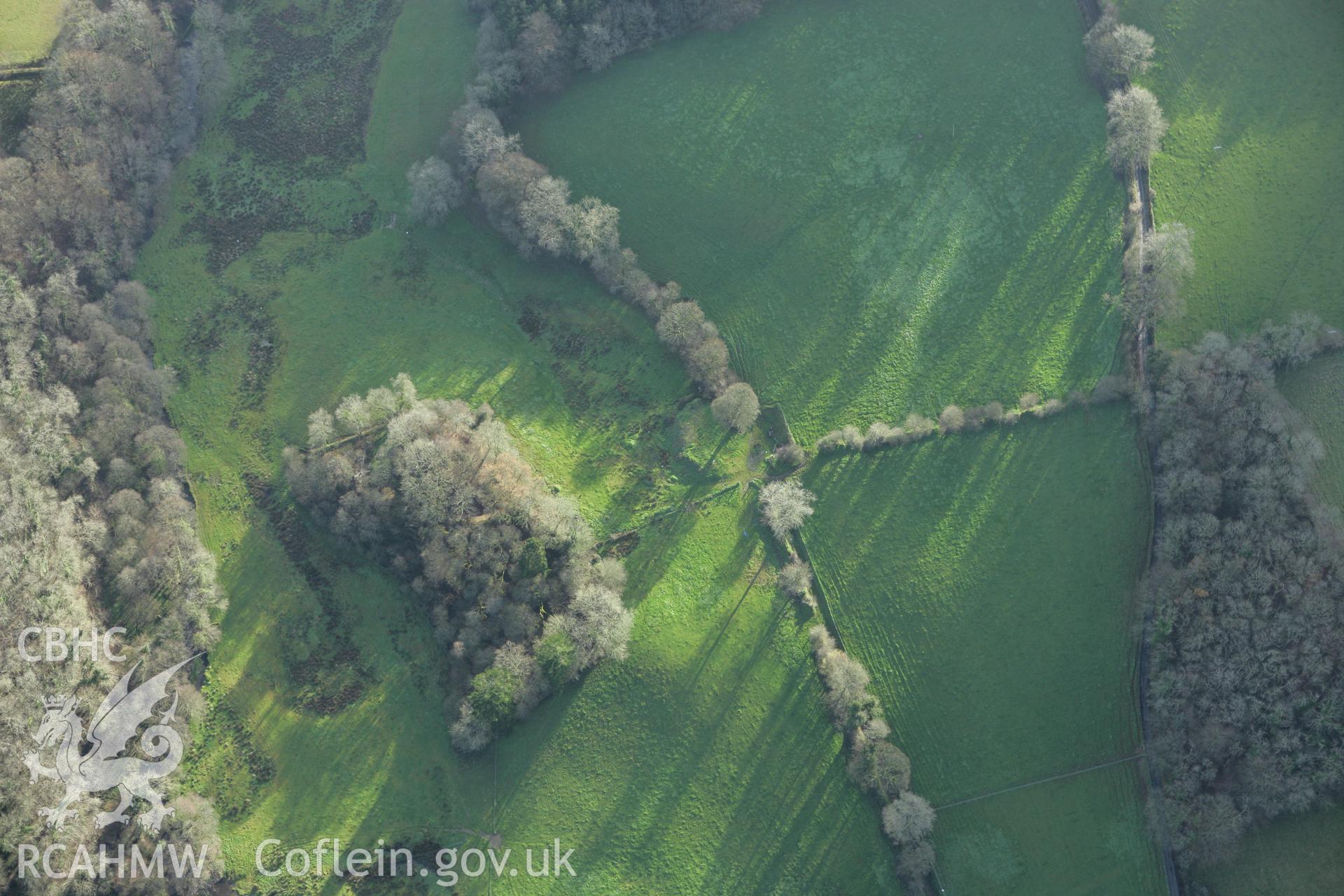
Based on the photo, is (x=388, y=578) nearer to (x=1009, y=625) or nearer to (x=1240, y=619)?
(x=1009, y=625)

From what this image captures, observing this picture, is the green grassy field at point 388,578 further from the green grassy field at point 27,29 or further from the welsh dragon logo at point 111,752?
the green grassy field at point 27,29

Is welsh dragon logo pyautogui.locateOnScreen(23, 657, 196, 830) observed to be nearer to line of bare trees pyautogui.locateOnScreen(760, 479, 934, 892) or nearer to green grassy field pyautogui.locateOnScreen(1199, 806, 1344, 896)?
line of bare trees pyautogui.locateOnScreen(760, 479, 934, 892)

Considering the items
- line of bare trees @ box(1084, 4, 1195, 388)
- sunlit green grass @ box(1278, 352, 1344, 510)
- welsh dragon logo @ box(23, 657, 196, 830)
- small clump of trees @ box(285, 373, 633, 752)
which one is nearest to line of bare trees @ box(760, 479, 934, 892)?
small clump of trees @ box(285, 373, 633, 752)

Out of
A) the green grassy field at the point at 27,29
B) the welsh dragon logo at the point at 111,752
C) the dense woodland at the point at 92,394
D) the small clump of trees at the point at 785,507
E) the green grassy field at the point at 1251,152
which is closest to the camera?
the welsh dragon logo at the point at 111,752

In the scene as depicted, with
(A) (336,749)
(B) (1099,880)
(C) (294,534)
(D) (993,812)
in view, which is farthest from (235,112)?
(B) (1099,880)

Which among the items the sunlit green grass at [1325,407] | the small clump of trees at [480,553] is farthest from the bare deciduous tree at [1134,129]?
the small clump of trees at [480,553]

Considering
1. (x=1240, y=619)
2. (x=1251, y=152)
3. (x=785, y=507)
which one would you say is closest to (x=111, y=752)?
(x=785, y=507)

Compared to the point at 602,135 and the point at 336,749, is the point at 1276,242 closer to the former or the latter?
the point at 602,135
